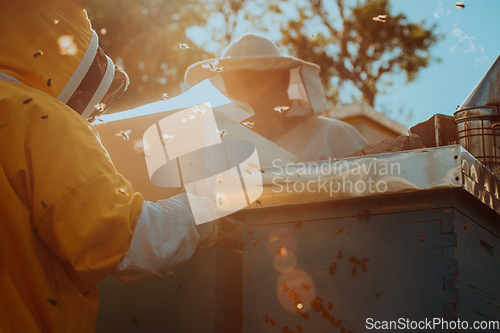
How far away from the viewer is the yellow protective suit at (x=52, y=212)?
3.74ft

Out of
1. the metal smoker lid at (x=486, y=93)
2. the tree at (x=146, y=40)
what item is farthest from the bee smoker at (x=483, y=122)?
the tree at (x=146, y=40)

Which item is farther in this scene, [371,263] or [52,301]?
[371,263]

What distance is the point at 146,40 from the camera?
1027 cm

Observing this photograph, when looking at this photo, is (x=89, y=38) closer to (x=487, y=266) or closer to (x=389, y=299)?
(x=389, y=299)

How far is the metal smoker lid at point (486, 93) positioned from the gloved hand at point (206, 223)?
1374 millimetres

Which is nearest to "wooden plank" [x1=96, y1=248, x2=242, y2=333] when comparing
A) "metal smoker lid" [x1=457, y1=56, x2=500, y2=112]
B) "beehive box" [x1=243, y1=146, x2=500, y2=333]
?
"beehive box" [x1=243, y1=146, x2=500, y2=333]

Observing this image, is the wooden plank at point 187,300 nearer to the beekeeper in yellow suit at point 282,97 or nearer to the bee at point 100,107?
the bee at point 100,107

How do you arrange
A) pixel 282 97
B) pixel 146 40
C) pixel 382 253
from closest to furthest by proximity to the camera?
pixel 382 253
pixel 282 97
pixel 146 40

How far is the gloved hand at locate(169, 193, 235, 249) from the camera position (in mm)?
1478

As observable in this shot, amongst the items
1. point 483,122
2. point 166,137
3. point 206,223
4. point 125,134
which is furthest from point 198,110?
point 483,122

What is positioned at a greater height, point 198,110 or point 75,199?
point 198,110

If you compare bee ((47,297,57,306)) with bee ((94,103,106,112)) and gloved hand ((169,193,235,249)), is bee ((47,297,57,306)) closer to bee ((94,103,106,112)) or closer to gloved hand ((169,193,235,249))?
gloved hand ((169,193,235,249))

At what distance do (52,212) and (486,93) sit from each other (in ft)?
6.58

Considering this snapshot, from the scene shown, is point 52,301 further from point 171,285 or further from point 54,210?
point 171,285
